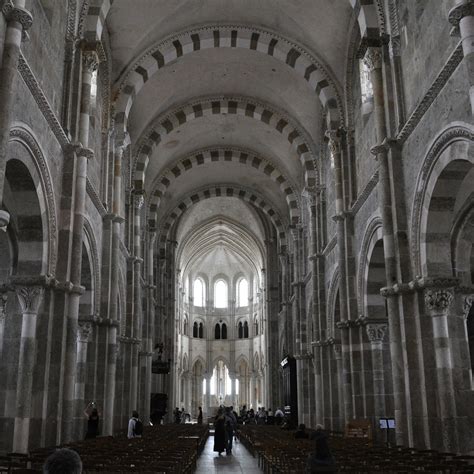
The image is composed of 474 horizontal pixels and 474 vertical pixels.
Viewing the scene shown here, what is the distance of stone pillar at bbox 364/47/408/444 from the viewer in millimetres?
14383

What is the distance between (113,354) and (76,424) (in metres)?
3.39

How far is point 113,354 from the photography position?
20.5 m

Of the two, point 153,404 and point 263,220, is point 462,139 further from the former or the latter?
point 263,220

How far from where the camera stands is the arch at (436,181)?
38.6ft

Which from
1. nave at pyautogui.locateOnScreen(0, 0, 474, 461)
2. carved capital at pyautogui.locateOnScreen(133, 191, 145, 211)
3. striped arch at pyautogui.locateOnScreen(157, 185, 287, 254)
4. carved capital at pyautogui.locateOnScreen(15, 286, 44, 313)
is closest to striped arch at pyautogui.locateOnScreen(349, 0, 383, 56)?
nave at pyautogui.locateOnScreen(0, 0, 474, 461)

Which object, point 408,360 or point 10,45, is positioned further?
point 408,360

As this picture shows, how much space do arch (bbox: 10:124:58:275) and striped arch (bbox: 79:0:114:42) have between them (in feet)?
17.4

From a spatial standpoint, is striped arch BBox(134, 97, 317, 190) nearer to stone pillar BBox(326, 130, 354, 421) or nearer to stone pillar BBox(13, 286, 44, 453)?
→ stone pillar BBox(326, 130, 354, 421)

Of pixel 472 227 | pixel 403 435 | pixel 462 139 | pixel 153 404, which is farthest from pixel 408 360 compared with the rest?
pixel 153 404

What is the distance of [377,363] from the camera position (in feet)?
62.9

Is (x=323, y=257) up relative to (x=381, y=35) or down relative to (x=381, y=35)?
down

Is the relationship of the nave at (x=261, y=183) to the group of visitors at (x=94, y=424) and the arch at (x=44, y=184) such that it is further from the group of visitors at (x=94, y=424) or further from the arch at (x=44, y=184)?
the group of visitors at (x=94, y=424)

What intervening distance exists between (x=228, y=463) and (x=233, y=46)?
15.1 metres

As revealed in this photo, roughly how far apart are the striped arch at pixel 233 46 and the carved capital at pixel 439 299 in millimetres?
10541
